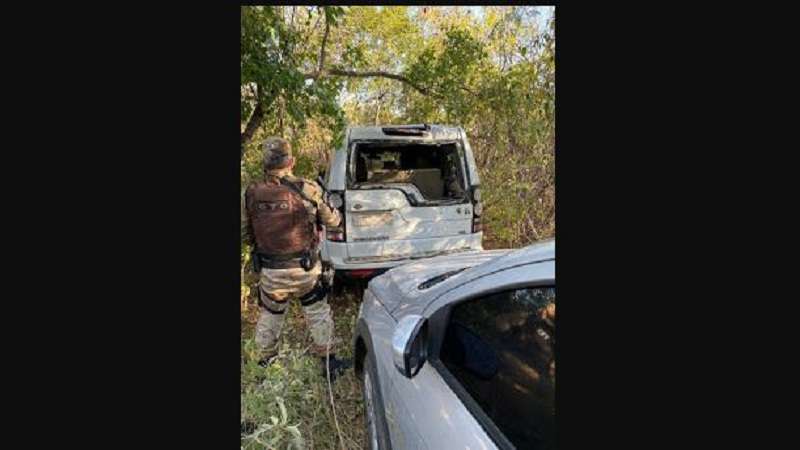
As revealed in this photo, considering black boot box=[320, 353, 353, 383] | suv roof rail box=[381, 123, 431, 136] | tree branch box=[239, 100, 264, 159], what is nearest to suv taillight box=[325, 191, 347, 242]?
suv roof rail box=[381, 123, 431, 136]

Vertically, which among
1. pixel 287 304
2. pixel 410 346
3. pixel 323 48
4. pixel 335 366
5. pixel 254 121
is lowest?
pixel 335 366

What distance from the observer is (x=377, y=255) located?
4.59 m

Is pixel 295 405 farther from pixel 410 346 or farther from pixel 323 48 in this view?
pixel 323 48

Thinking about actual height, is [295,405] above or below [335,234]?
below

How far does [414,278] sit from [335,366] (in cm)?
112

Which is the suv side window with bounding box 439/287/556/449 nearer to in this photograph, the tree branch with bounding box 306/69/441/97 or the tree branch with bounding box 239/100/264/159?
the tree branch with bounding box 239/100/264/159

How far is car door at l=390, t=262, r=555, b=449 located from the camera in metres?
1.28

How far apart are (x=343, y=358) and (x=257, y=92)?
1.91 meters

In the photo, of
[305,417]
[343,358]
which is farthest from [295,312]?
[305,417]

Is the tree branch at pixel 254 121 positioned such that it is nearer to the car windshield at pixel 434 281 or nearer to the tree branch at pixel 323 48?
the tree branch at pixel 323 48

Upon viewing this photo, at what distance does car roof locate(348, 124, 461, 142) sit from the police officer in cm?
147

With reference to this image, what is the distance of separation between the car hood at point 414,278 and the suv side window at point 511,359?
0.41 metres

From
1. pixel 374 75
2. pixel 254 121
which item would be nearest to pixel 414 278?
pixel 254 121

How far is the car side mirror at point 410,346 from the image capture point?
1.61 metres
